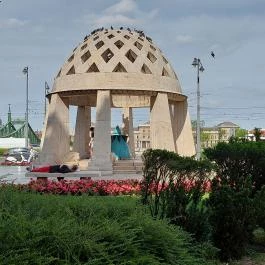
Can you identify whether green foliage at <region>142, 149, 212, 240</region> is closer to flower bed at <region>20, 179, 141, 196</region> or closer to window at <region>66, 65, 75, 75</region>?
flower bed at <region>20, 179, 141, 196</region>

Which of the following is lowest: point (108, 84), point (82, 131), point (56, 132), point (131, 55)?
point (56, 132)

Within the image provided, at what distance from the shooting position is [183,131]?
29.9 metres

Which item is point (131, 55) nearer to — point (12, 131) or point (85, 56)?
point (85, 56)

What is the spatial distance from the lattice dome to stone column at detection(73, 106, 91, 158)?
594cm

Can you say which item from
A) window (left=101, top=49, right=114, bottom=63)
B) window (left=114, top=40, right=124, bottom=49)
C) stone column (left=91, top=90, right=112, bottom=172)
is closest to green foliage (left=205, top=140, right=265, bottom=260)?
stone column (left=91, top=90, right=112, bottom=172)

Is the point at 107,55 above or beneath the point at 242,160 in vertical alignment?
above

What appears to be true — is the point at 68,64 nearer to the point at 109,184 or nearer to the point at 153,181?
the point at 109,184

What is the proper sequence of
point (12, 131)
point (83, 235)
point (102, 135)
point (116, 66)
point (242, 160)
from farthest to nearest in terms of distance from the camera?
1. point (12, 131)
2. point (116, 66)
3. point (102, 135)
4. point (242, 160)
5. point (83, 235)

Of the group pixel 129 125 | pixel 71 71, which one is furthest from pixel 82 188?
pixel 129 125

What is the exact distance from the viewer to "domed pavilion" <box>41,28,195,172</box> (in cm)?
2516

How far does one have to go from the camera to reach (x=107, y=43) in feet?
85.5

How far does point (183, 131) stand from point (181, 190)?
22.6 meters

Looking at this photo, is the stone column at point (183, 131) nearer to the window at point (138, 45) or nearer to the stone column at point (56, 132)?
the window at point (138, 45)

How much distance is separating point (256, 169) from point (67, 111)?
61.2 feet
